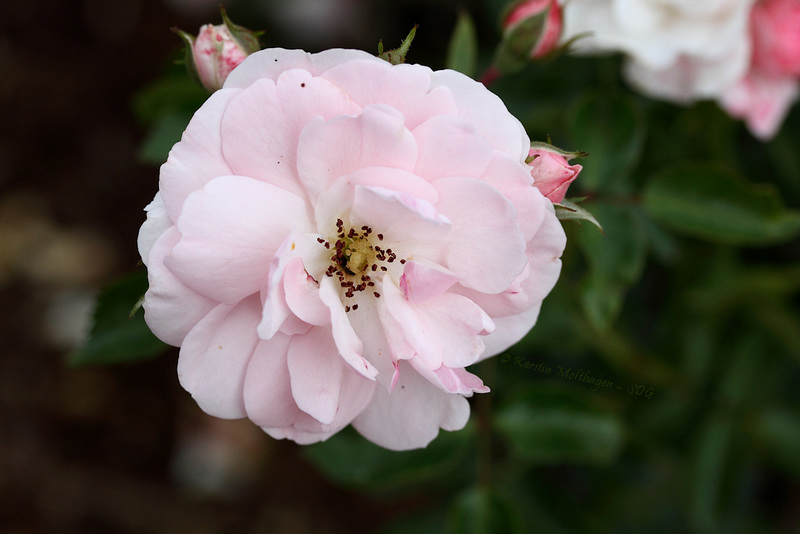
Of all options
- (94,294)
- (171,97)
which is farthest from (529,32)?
(94,294)

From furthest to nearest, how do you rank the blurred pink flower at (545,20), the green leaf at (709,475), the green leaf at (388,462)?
1. the green leaf at (709,475)
2. the green leaf at (388,462)
3. the blurred pink flower at (545,20)

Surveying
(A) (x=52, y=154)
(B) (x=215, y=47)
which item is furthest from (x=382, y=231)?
(A) (x=52, y=154)

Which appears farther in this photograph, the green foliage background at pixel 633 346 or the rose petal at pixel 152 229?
the green foliage background at pixel 633 346

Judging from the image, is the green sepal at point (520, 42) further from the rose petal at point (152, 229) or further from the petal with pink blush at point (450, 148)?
the rose petal at point (152, 229)

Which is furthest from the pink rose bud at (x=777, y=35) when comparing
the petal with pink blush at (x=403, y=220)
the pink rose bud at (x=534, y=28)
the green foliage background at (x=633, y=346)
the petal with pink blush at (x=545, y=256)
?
the petal with pink blush at (x=403, y=220)

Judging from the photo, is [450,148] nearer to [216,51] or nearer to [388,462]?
[216,51]

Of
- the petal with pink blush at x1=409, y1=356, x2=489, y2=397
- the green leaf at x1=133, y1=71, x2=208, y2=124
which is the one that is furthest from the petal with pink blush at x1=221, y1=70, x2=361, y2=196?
the green leaf at x1=133, y1=71, x2=208, y2=124

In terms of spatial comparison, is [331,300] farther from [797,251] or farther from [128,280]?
[797,251]

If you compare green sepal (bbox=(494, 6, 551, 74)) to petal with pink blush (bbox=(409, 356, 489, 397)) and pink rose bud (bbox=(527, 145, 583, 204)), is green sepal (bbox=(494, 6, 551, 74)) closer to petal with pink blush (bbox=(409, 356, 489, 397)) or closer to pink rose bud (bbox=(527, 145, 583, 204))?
pink rose bud (bbox=(527, 145, 583, 204))
